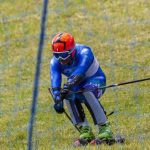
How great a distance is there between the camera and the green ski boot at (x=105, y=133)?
23.1 ft

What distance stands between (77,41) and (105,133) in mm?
5675

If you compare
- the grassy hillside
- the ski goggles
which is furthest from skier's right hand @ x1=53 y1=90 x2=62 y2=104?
the grassy hillside

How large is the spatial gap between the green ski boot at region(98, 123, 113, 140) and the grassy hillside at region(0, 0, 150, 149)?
189 millimetres

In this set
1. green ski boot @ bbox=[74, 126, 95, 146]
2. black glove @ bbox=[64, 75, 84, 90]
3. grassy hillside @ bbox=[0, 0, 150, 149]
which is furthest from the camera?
grassy hillside @ bbox=[0, 0, 150, 149]

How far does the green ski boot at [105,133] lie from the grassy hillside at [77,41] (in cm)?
19

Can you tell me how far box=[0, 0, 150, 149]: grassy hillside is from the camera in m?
8.14

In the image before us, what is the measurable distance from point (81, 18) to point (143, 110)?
4.75 m

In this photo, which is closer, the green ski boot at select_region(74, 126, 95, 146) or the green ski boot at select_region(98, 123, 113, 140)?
the green ski boot at select_region(98, 123, 113, 140)

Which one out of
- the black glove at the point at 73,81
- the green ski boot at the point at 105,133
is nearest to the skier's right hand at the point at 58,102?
the black glove at the point at 73,81

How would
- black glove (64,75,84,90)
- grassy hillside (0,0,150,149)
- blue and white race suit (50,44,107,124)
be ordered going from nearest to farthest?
1. black glove (64,75,84,90)
2. blue and white race suit (50,44,107,124)
3. grassy hillside (0,0,150,149)

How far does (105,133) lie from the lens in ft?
23.2

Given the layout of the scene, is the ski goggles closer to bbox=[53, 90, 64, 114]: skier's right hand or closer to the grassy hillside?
bbox=[53, 90, 64, 114]: skier's right hand

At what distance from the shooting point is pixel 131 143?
22.2ft

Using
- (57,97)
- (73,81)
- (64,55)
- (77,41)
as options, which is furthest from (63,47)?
(77,41)
